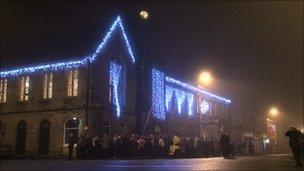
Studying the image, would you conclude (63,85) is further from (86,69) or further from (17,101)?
(17,101)

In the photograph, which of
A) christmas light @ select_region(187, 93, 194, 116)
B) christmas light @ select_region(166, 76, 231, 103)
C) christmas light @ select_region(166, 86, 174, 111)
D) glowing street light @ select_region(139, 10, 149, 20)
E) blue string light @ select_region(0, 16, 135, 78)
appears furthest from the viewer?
christmas light @ select_region(187, 93, 194, 116)

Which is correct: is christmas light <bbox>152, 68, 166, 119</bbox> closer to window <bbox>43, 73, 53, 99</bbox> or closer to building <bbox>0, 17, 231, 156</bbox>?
building <bbox>0, 17, 231, 156</bbox>

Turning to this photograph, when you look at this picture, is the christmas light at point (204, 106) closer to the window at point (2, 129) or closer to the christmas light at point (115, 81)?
the christmas light at point (115, 81)

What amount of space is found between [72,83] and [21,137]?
6.40 m

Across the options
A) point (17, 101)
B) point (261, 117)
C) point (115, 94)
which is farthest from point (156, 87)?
point (261, 117)

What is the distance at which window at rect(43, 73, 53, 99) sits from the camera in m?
36.4

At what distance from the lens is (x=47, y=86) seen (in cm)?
3678

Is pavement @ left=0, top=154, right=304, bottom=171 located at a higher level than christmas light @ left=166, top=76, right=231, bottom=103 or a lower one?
lower

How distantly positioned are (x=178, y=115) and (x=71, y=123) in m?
18.0

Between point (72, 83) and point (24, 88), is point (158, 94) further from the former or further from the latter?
point (24, 88)

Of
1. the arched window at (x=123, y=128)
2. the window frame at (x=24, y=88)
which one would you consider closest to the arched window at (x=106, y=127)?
the arched window at (x=123, y=128)

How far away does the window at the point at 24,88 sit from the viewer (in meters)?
37.8

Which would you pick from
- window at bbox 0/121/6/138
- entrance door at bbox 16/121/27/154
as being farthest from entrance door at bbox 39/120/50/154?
window at bbox 0/121/6/138

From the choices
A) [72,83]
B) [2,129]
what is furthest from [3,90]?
[72,83]
